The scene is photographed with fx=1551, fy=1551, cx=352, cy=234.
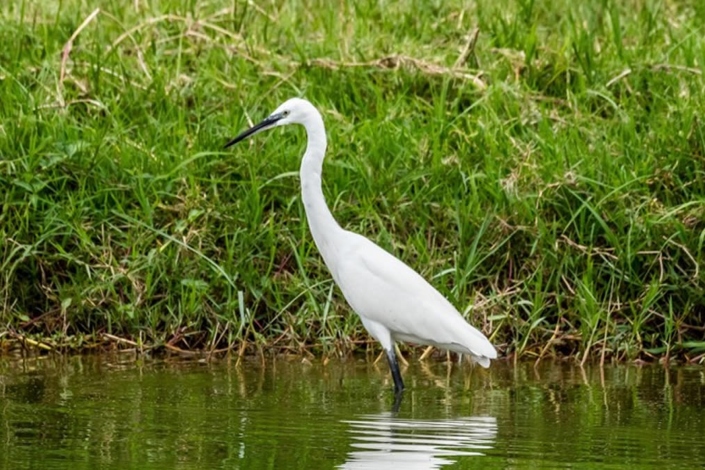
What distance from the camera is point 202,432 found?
5.80 m

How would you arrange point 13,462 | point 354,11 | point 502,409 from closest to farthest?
1. point 13,462
2. point 502,409
3. point 354,11

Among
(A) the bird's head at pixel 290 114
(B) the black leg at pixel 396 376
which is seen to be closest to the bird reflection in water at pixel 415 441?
(B) the black leg at pixel 396 376

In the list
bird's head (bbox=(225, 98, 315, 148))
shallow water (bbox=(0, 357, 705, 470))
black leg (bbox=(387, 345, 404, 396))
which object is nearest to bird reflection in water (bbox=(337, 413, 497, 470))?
shallow water (bbox=(0, 357, 705, 470))

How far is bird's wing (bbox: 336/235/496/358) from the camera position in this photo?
22.9 feet

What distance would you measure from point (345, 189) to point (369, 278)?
53.2 inches

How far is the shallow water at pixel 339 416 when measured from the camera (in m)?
5.37

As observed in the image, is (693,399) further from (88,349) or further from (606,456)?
(88,349)

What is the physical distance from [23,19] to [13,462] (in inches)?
211

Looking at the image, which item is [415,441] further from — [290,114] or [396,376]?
[290,114]

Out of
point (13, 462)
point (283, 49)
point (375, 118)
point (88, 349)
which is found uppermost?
point (283, 49)

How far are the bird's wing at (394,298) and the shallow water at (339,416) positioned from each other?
27 cm

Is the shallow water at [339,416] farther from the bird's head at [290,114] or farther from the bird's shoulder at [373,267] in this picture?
the bird's head at [290,114]

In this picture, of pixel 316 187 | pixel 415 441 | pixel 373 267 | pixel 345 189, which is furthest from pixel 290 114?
pixel 415 441

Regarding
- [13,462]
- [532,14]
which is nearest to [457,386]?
[13,462]
